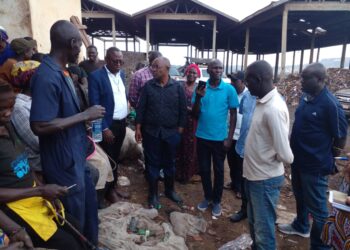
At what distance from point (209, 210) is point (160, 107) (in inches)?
60.7

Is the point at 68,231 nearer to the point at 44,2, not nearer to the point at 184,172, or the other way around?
the point at 184,172

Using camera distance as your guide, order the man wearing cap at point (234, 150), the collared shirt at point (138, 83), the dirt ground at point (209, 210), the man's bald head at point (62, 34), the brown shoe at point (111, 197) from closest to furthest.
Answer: the man's bald head at point (62, 34) → the dirt ground at point (209, 210) → the brown shoe at point (111, 197) → the man wearing cap at point (234, 150) → the collared shirt at point (138, 83)

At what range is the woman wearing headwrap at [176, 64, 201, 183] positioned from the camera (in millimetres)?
4117

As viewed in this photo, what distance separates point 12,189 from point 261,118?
5.80ft

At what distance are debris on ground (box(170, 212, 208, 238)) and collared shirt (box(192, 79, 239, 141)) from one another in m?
0.99

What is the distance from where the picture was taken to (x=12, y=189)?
1.65 m

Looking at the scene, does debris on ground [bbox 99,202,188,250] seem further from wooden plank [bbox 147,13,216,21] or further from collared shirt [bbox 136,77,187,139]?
wooden plank [bbox 147,13,216,21]

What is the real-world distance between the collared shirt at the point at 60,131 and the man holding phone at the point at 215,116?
185cm

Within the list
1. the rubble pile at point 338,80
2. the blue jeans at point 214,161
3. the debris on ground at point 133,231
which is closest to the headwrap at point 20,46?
the debris on ground at point 133,231

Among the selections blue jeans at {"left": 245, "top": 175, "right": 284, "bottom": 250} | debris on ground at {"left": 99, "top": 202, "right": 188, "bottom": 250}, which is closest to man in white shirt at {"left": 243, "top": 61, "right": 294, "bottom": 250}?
blue jeans at {"left": 245, "top": 175, "right": 284, "bottom": 250}

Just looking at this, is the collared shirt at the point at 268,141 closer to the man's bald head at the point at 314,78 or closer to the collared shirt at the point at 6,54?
the man's bald head at the point at 314,78

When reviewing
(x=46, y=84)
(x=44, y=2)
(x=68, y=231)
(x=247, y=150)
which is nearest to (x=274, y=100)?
(x=247, y=150)

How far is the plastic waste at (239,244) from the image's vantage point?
2.97 meters

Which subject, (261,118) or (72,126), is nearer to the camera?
(72,126)
